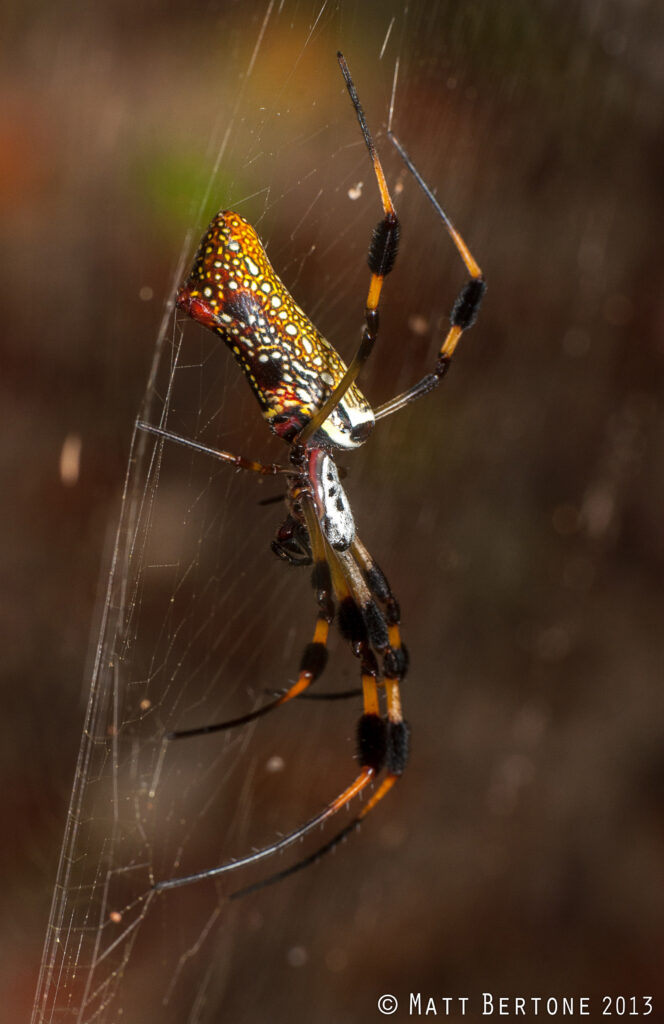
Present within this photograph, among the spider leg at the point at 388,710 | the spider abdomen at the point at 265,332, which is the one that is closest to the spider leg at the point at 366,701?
the spider leg at the point at 388,710

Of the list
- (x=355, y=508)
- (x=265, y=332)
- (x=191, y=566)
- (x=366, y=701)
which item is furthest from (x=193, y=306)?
(x=355, y=508)

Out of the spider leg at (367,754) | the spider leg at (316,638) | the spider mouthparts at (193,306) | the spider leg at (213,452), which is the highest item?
the spider mouthparts at (193,306)

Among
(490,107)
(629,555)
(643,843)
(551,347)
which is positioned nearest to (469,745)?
(643,843)

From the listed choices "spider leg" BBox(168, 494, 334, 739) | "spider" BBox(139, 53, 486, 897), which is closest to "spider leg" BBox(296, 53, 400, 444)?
"spider" BBox(139, 53, 486, 897)

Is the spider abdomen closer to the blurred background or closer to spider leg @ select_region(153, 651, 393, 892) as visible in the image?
the blurred background

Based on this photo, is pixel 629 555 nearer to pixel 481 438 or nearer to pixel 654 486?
pixel 654 486

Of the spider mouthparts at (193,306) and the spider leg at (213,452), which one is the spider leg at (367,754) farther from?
the spider mouthparts at (193,306)
